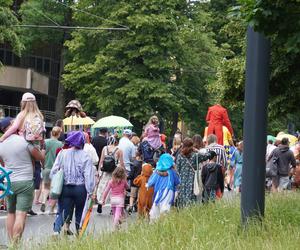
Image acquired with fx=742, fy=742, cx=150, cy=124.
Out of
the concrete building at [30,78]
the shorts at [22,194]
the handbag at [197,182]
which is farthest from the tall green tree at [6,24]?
the shorts at [22,194]

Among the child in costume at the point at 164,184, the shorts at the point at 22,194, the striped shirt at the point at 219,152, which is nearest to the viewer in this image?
the shorts at the point at 22,194

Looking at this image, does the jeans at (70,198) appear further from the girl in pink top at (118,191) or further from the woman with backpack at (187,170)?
the woman with backpack at (187,170)

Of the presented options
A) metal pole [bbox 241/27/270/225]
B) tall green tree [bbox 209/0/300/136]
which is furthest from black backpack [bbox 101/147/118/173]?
metal pole [bbox 241/27/270/225]

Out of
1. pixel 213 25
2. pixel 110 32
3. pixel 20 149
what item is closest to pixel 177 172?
pixel 20 149

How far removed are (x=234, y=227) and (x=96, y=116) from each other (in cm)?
4301

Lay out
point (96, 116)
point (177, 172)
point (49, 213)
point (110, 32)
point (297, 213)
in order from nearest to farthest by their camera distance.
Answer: point (297, 213) < point (177, 172) < point (49, 213) < point (110, 32) < point (96, 116)

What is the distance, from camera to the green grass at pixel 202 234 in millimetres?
7074

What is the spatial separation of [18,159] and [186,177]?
4.38 meters

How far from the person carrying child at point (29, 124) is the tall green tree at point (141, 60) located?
28507 mm

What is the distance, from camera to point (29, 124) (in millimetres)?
9570

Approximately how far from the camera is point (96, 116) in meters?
51.3

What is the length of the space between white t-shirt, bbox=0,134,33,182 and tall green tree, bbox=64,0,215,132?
28.8 m

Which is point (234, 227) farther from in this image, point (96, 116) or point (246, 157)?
point (96, 116)

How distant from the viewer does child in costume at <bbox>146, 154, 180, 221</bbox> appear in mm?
12562
